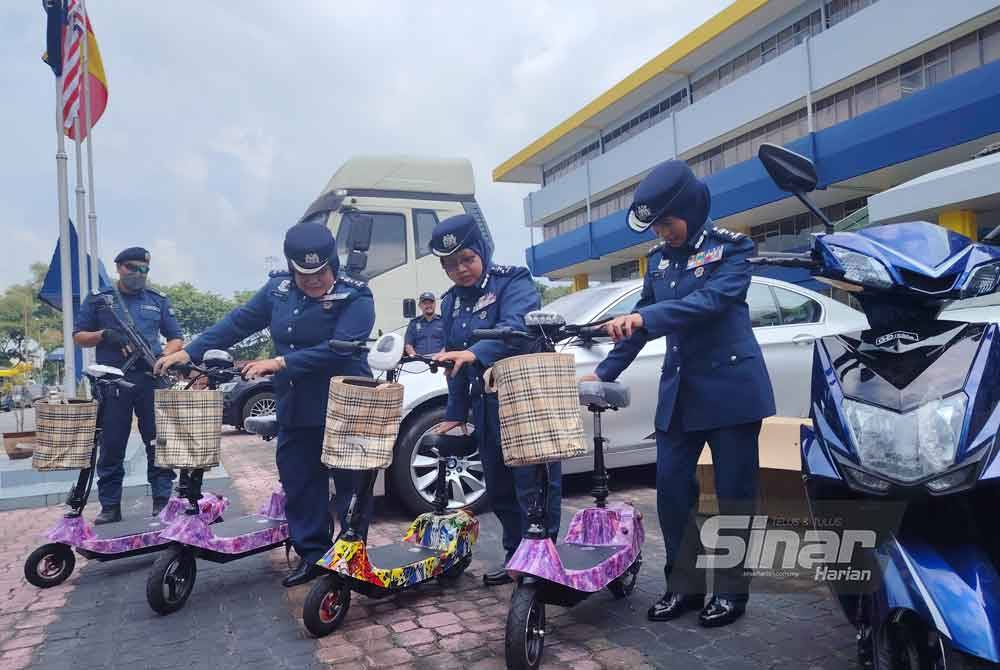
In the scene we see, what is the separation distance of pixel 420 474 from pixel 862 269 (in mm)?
3269

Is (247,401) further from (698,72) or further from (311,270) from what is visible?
(698,72)

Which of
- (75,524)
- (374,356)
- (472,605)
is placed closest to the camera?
(374,356)

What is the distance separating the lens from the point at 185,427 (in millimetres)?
3443

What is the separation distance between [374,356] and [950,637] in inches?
81.6

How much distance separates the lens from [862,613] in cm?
212

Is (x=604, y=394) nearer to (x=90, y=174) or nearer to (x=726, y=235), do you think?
(x=726, y=235)

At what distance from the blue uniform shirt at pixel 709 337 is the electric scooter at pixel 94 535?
2394mm

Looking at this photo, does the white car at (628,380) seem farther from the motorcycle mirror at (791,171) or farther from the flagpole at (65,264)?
the flagpole at (65,264)

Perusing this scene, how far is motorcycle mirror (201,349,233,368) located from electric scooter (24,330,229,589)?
0.64m

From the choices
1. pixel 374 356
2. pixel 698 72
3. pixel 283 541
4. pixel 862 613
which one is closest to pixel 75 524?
pixel 283 541

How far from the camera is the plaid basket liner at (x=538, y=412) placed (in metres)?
2.48

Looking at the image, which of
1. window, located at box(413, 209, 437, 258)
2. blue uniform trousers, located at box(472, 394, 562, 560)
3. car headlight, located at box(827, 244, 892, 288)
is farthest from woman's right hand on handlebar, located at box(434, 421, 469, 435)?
window, located at box(413, 209, 437, 258)

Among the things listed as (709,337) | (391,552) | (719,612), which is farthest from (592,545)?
(709,337)

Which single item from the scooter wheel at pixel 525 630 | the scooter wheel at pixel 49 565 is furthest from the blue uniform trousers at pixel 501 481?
the scooter wheel at pixel 49 565
